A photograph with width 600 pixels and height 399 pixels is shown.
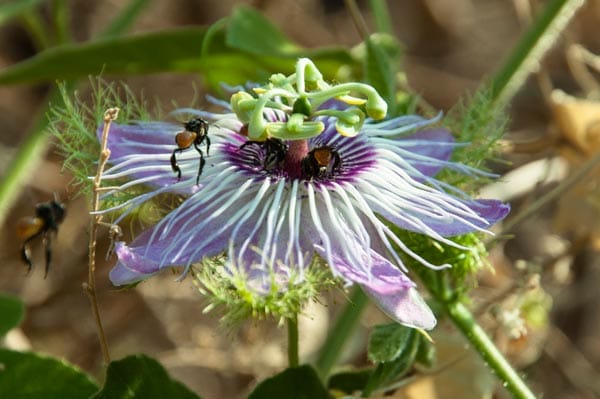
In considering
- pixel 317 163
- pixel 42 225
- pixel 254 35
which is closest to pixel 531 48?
pixel 254 35

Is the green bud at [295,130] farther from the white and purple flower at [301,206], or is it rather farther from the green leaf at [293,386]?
the green leaf at [293,386]

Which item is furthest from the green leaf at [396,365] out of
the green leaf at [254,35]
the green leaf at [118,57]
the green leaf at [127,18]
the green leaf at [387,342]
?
the green leaf at [127,18]

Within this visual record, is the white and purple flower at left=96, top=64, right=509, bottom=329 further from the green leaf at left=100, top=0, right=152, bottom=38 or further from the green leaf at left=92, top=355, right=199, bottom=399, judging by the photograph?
the green leaf at left=100, top=0, right=152, bottom=38

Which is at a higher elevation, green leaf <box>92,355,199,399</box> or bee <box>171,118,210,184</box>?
bee <box>171,118,210,184</box>

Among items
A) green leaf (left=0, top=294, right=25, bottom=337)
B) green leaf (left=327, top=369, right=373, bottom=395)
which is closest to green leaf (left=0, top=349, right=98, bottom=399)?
green leaf (left=0, top=294, right=25, bottom=337)

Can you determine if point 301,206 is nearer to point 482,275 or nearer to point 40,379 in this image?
point 40,379

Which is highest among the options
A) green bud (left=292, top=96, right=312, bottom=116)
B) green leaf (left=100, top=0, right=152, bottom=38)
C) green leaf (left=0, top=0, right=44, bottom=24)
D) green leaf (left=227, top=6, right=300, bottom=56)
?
green bud (left=292, top=96, right=312, bottom=116)
